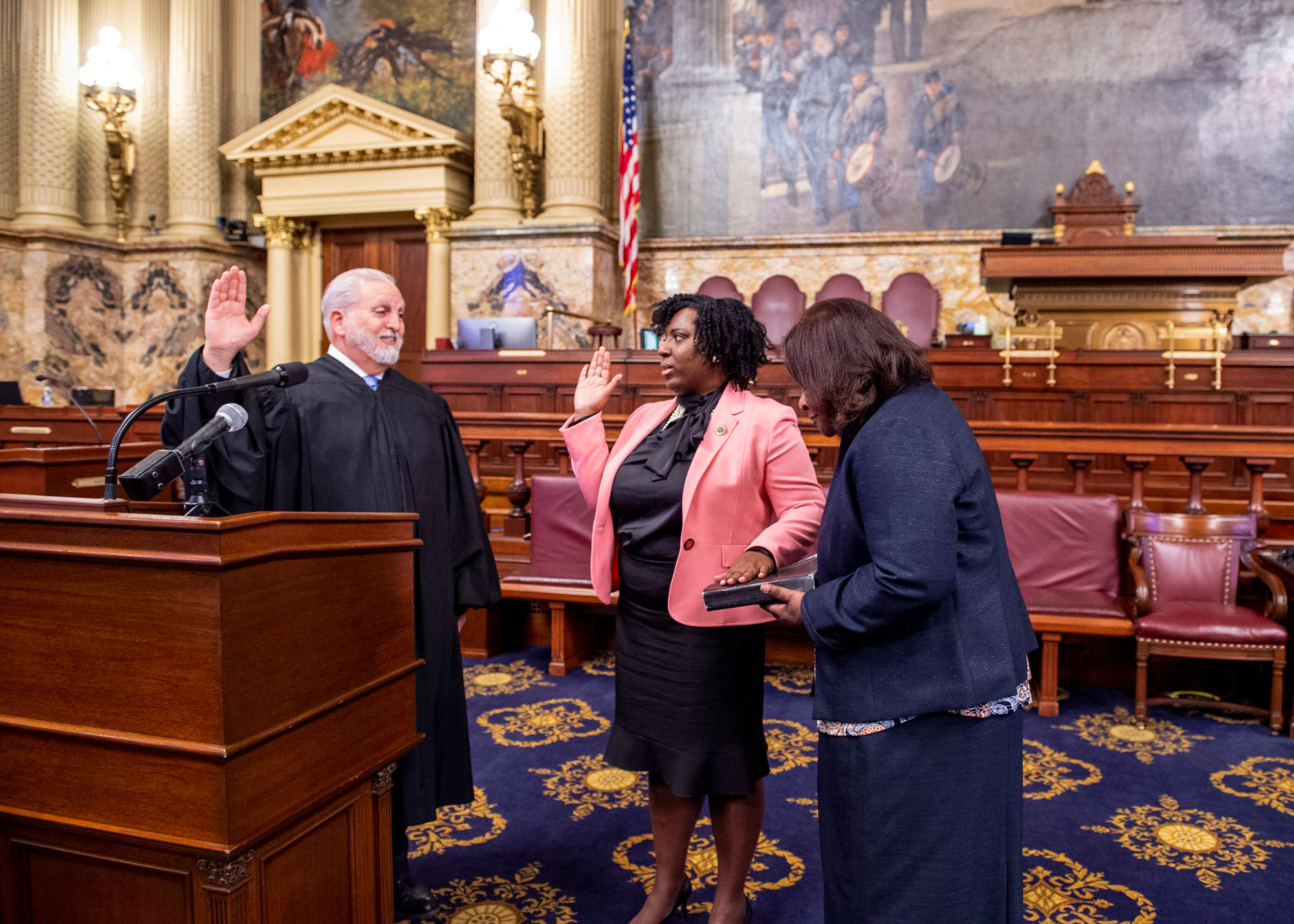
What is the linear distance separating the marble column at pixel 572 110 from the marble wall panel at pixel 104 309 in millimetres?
4918

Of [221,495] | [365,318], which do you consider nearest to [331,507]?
[221,495]

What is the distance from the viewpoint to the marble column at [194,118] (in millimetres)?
12094

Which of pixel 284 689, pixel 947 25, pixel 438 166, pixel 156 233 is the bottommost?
pixel 284 689

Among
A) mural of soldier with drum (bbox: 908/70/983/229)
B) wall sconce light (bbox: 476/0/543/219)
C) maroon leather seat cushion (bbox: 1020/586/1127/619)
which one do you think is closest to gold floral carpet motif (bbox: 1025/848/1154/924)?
maroon leather seat cushion (bbox: 1020/586/1127/619)

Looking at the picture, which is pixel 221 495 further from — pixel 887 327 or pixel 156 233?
pixel 156 233

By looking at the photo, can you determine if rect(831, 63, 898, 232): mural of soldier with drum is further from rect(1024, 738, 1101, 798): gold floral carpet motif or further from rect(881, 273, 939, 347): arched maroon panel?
rect(1024, 738, 1101, 798): gold floral carpet motif

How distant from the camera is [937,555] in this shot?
4.90ft

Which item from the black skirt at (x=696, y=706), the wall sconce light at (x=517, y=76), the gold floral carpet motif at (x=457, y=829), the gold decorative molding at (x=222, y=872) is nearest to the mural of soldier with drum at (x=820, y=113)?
the wall sconce light at (x=517, y=76)

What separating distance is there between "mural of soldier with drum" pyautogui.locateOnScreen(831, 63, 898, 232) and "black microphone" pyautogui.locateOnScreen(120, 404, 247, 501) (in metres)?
11.0

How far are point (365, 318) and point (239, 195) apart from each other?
12.1 m

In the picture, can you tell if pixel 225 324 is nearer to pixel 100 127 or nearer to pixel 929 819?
pixel 929 819

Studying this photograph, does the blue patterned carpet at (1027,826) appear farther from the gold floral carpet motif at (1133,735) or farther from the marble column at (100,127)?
→ the marble column at (100,127)

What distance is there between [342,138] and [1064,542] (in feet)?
34.7

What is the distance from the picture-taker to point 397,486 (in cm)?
242
